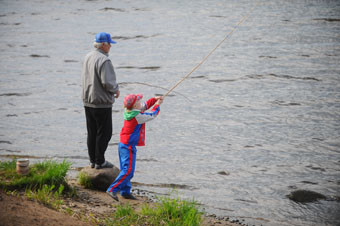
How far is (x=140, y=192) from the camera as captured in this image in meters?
6.09

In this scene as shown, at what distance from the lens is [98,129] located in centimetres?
570

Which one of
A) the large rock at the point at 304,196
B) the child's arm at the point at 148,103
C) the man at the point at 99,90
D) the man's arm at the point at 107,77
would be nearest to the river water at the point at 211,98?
the large rock at the point at 304,196

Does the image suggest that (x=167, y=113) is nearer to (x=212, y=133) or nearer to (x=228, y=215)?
(x=212, y=133)

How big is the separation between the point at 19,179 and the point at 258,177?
131 inches

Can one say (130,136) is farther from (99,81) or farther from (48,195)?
(48,195)

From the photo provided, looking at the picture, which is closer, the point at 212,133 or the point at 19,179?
the point at 19,179

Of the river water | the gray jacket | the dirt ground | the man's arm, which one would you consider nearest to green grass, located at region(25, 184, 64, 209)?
the dirt ground

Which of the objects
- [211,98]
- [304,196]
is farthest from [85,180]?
[211,98]

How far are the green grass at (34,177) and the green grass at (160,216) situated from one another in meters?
0.93

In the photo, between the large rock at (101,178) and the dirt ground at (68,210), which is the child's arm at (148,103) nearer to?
the large rock at (101,178)

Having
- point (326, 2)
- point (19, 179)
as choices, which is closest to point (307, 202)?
point (19, 179)

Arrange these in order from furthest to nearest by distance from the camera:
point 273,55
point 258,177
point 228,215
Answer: point 273,55, point 258,177, point 228,215

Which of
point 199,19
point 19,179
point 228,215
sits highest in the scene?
point 199,19

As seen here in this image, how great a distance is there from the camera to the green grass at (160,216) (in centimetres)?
464
